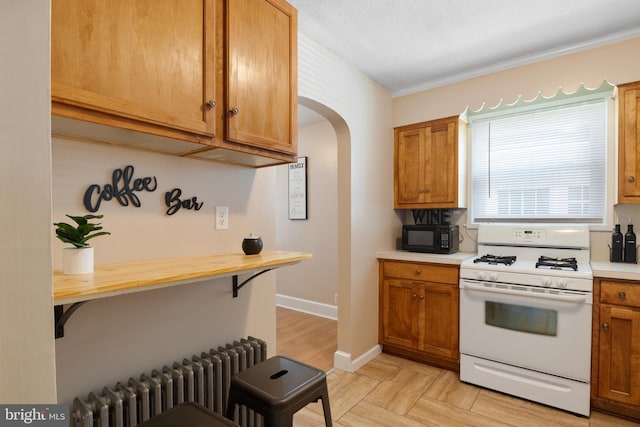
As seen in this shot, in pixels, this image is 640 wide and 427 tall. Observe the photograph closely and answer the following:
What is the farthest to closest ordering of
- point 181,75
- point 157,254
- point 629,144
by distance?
point 629,144 → point 157,254 → point 181,75

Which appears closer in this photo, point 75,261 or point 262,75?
point 75,261

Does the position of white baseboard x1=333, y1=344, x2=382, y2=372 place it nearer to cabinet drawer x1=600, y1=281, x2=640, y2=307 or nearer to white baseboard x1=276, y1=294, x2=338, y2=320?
white baseboard x1=276, y1=294, x2=338, y2=320

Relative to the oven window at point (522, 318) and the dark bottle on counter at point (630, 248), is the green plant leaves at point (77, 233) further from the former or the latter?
the dark bottle on counter at point (630, 248)

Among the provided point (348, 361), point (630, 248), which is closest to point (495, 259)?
point (630, 248)

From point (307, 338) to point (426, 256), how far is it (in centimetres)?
160

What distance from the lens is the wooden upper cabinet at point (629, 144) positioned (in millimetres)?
2205

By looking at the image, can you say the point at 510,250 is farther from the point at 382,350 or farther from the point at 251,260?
the point at 251,260

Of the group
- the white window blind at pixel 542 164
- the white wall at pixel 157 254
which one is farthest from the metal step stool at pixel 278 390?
the white window blind at pixel 542 164

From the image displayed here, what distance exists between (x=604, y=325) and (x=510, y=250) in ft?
2.85

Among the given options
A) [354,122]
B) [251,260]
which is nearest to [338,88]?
[354,122]

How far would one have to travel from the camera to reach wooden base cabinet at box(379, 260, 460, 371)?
106 inches

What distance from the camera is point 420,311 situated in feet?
9.31

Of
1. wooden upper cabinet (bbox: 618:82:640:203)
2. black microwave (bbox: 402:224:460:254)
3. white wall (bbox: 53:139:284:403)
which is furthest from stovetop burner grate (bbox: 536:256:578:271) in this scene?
white wall (bbox: 53:139:284:403)

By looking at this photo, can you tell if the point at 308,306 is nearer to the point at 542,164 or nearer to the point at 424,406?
the point at 424,406
